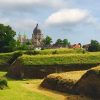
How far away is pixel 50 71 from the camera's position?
→ 42.1 metres

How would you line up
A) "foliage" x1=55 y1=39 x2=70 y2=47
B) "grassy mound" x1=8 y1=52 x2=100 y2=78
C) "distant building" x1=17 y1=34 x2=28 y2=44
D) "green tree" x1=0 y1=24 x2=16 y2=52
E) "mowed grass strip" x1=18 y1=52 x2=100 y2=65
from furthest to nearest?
"distant building" x1=17 y1=34 x2=28 y2=44 → "foliage" x1=55 y1=39 x2=70 y2=47 → "green tree" x1=0 y1=24 x2=16 y2=52 → "mowed grass strip" x1=18 y1=52 x2=100 y2=65 → "grassy mound" x1=8 y1=52 x2=100 y2=78

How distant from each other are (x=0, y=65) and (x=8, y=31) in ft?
106

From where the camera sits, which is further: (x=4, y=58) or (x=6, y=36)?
(x=6, y=36)

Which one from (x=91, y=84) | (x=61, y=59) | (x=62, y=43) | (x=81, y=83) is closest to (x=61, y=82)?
(x=81, y=83)

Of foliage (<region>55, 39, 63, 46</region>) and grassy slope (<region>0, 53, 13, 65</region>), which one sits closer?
grassy slope (<region>0, 53, 13, 65</region>)

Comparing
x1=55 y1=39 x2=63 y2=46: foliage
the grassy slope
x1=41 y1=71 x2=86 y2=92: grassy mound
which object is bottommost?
x1=41 y1=71 x2=86 y2=92: grassy mound

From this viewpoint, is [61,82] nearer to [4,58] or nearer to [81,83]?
[81,83]

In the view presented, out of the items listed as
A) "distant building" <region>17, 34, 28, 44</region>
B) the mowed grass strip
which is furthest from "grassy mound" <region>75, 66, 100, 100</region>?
"distant building" <region>17, 34, 28, 44</region>

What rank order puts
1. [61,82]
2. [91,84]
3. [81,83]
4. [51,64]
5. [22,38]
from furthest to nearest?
1. [22,38]
2. [51,64]
3. [61,82]
4. [81,83]
5. [91,84]

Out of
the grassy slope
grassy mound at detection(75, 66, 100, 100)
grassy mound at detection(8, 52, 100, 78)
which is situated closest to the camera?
grassy mound at detection(75, 66, 100, 100)

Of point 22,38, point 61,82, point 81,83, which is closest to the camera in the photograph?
point 81,83

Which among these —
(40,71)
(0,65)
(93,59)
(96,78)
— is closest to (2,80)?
(96,78)

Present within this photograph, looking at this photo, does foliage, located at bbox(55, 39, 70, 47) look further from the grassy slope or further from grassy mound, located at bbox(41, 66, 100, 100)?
grassy mound, located at bbox(41, 66, 100, 100)

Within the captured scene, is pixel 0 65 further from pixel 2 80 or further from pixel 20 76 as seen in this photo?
pixel 2 80
